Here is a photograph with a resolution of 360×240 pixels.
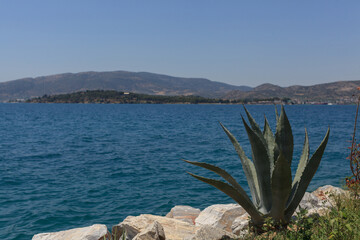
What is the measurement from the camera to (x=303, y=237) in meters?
3.50

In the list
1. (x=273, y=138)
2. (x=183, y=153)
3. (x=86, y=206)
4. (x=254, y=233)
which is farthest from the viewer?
(x=183, y=153)

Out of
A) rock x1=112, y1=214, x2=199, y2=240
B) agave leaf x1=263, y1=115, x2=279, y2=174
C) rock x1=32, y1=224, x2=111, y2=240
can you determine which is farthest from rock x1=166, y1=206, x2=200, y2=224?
agave leaf x1=263, y1=115, x2=279, y2=174

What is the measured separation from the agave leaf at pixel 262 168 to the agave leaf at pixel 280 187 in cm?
15

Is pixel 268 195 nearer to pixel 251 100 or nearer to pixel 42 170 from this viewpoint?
pixel 42 170

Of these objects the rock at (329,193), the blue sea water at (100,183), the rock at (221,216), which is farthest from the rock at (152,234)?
the blue sea water at (100,183)

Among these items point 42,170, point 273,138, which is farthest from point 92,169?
point 273,138

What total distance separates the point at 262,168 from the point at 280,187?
1.15 feet

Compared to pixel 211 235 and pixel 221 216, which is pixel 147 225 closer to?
pixel 221 216

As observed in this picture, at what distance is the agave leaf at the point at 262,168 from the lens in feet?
13.3

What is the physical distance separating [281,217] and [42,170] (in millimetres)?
13355

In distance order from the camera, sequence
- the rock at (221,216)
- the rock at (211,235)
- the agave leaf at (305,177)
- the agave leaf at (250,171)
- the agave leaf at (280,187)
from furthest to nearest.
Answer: the rock at (221,216) < the agave leaf at (250,171) < the rock at (211,235) < the agave leaf at (305,177) < the agave leaf at (280,187)

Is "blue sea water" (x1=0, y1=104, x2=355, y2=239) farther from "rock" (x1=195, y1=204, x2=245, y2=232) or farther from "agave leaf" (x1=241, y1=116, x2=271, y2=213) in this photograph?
"agave leaf" (x1=241, y1=116, x2=271, y2=213)

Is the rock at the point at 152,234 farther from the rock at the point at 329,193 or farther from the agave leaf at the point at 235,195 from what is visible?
the rock at the point at 329,193

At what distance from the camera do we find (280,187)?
387 cm
